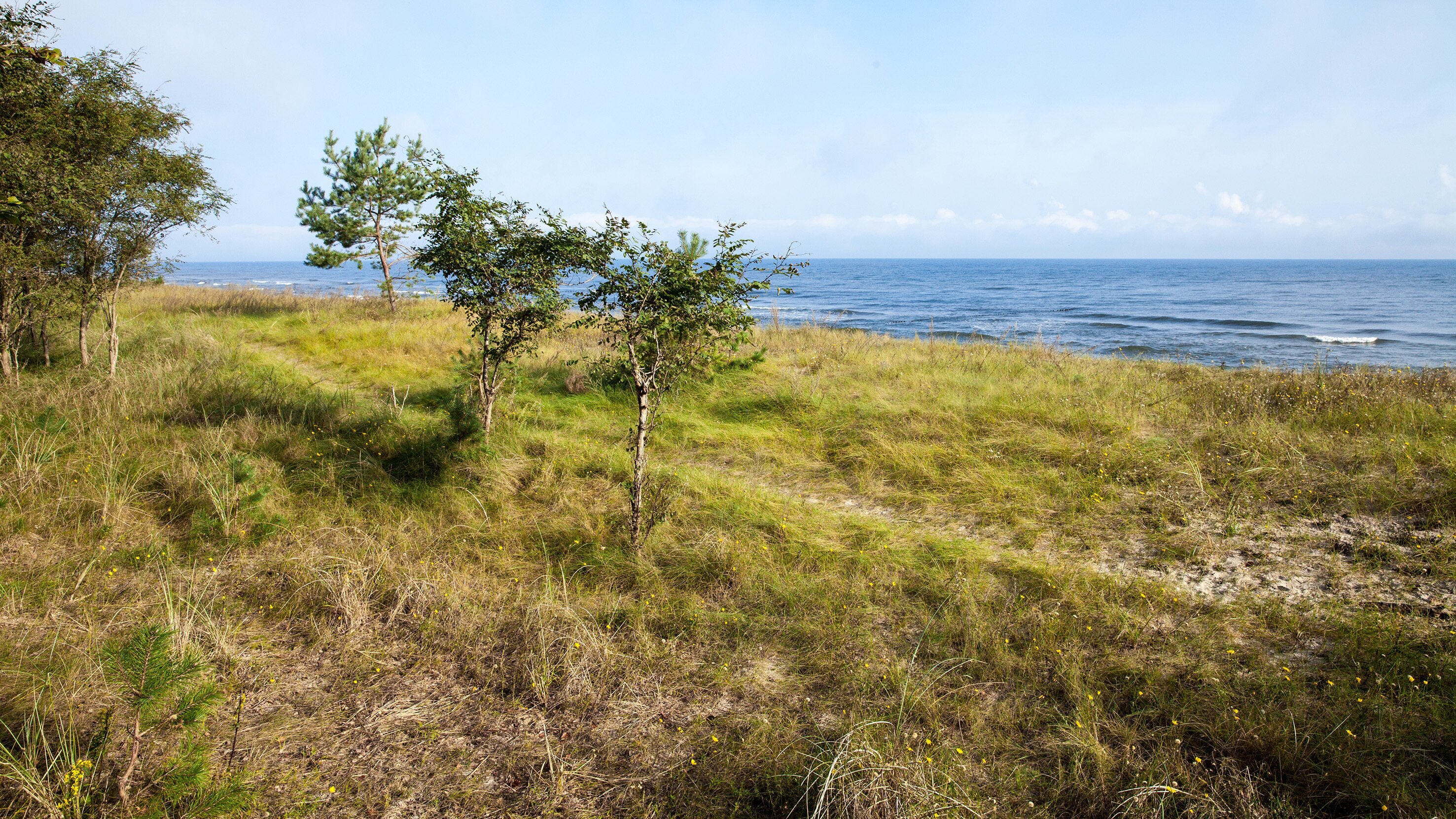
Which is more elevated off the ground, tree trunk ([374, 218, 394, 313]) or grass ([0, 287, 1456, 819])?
tree trunk ([374, 218, 394, 313])

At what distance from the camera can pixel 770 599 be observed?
5117 mm

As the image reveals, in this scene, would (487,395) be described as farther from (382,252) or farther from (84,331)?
(382,252)

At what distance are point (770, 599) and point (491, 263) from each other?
4.83 metres

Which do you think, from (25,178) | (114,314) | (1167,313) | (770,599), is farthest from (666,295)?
(1167,313)

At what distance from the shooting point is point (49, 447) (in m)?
6.71

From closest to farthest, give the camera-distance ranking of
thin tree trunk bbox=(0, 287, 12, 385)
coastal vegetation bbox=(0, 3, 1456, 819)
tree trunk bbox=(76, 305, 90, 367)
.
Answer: coastal vegetation bbox=(0, 3, 1456, 819), thin tree trunk bbox=(0, 287, 12, 385), tree trunk bbox=(76, 305, 90, 367)

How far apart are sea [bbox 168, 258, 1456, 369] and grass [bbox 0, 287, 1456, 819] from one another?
8.95 ft

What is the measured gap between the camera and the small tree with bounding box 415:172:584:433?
701cm

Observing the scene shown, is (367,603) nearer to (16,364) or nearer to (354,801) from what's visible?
(354,801)

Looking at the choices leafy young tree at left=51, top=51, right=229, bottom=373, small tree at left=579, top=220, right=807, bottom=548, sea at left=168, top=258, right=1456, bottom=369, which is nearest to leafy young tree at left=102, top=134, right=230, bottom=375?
leafy young tree at left=51, top=51, right=229, bottom=373

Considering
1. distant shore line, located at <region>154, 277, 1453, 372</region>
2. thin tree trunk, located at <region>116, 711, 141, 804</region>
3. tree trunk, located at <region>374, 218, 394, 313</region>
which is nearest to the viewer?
thin tree trunk, located at <region>116, 711, 141, 804</region>

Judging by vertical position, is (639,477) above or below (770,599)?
above

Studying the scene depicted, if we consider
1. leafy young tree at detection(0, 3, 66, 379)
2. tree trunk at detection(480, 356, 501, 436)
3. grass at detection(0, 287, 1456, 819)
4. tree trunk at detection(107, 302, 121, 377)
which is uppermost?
leafy young tree at detection(0, 3, 66, 379)

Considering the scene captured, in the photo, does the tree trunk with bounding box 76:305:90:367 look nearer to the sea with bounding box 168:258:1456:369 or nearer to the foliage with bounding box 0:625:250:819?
the sea with bounding box 168:258:1456:369
